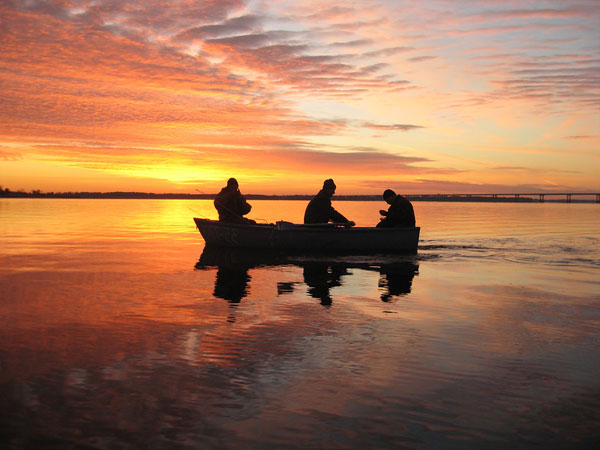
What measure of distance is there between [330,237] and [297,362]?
1472cm

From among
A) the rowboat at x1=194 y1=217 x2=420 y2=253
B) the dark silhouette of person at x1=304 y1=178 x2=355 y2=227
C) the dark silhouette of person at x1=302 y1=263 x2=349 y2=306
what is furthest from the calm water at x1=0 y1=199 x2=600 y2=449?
the dark silhouette of person at x1=304 y1=178 x2=355 y2=227

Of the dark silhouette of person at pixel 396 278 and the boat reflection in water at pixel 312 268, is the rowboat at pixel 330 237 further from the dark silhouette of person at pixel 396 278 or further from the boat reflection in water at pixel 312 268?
the dark silhouette of person at pixel 396 278

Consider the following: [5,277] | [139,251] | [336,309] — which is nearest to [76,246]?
[139,251]

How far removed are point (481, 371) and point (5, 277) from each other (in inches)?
504

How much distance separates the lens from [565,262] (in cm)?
1973

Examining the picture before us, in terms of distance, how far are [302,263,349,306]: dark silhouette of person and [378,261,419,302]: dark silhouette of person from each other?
3.94 feet

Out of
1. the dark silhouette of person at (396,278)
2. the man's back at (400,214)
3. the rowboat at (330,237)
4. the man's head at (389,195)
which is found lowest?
the dark silhouette of person at (396,278)

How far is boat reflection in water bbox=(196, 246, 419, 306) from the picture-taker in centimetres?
1305

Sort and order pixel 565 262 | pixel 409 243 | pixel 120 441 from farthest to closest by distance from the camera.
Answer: pixel 409 243 < pixel 565 262 < pixel 120 441

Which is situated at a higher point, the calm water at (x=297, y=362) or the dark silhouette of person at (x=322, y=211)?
the dark silhouette of person at (x=322, y=211)

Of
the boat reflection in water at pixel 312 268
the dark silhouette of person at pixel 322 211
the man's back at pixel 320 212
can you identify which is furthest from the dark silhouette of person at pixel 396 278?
the man's back at pixel 320 212

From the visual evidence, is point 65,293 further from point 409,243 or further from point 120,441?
point 409,243

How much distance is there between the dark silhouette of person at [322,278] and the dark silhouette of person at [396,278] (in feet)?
3.94

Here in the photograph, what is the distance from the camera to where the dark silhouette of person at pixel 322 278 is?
12.6 metres
